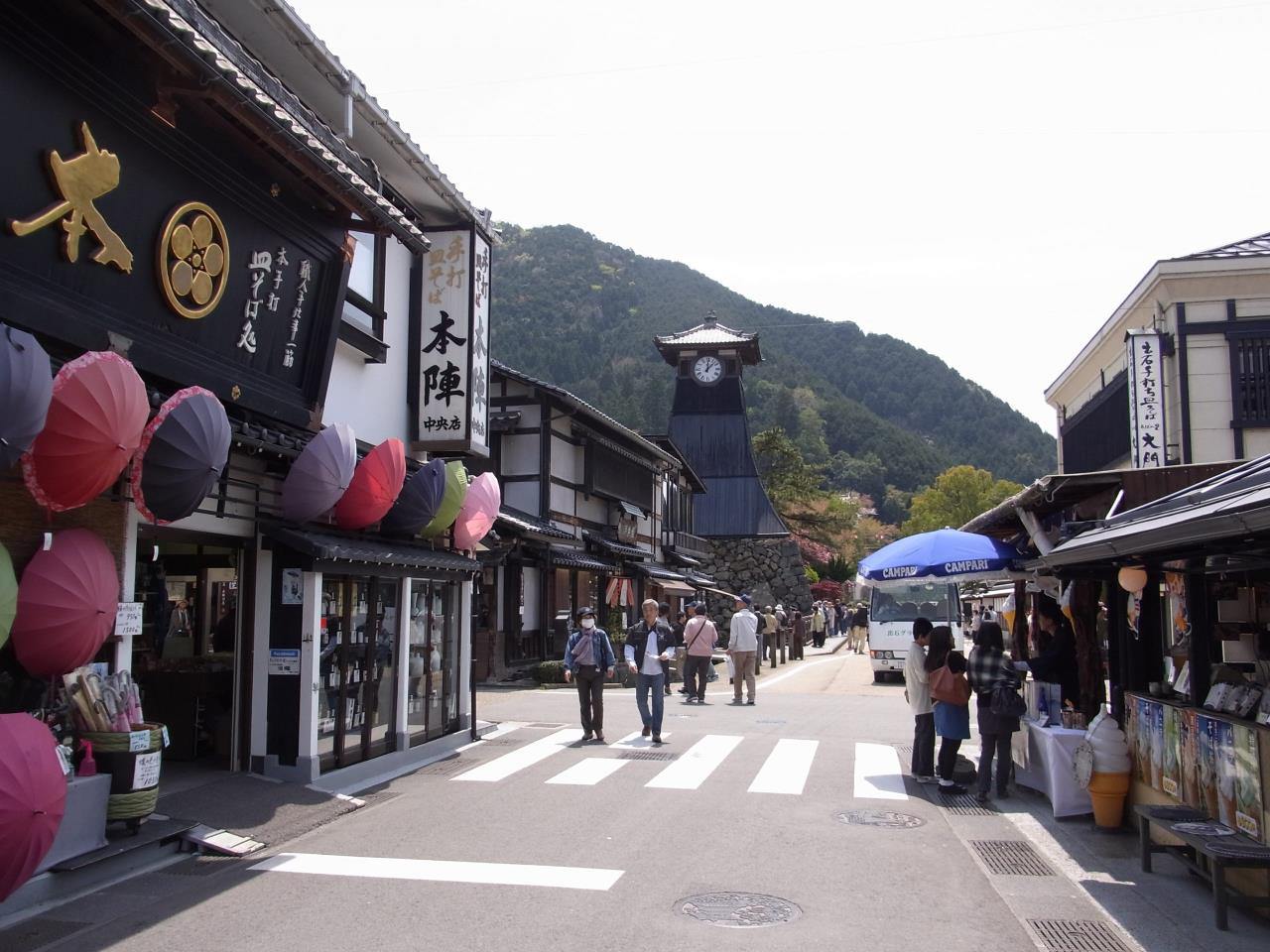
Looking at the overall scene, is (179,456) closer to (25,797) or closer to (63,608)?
(63,608)

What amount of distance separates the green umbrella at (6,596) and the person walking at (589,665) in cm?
783

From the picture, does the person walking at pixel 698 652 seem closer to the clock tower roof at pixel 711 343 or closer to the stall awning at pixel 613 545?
the stall awning at pixel 613 545

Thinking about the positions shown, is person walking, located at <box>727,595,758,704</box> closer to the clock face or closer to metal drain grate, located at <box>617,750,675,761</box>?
metal drain grate, located at <box>617,750,675,761</box>

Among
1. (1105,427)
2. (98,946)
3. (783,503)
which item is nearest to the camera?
(98,946)

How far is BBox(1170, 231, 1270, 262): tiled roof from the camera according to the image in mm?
16125

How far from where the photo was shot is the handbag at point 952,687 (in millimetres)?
10477

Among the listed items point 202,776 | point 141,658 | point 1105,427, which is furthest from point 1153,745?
point 1105,427

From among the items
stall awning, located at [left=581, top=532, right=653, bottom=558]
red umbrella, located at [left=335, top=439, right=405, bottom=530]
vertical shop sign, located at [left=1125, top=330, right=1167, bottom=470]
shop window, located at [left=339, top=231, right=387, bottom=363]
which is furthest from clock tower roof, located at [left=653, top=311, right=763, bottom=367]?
red umbrella, located at [left=335, top=439, right=405, bottom=530]

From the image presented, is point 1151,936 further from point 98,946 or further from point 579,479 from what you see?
point 579,479

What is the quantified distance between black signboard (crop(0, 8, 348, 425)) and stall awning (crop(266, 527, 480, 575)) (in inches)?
50.0

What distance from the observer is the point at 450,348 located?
13.5 m

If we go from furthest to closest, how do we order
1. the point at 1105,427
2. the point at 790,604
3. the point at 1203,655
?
the point at 790,604
the point at 1105,427
the point at 1203,655

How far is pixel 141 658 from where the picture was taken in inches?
486

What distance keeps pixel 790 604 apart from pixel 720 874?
4201 centimetres
